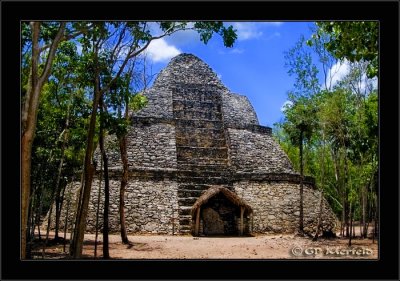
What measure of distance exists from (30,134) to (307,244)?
1176 centimetres

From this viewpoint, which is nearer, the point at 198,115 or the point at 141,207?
the point at 141,207

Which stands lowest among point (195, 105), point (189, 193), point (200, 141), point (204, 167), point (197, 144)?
point (189, 193)

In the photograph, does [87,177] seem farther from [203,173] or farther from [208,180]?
[203,173]

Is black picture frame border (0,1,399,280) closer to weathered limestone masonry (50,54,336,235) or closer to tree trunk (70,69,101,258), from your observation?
tree trunk (70,69,101,258)

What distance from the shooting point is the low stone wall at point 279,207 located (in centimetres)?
1797

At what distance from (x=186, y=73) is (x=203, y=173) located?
33.4 feet

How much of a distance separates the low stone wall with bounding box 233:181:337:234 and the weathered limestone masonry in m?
0.04

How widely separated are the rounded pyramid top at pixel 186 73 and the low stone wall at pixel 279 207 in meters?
10.1

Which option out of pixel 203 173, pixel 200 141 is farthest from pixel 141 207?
pixel 200 141

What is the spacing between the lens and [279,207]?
18.6 m

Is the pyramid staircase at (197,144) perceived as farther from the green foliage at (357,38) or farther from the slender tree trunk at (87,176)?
the green foliage at (357,38)
